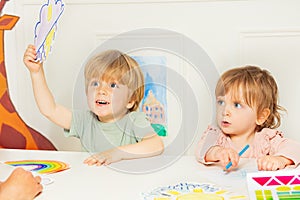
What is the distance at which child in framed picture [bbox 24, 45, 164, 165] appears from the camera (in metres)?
1.32

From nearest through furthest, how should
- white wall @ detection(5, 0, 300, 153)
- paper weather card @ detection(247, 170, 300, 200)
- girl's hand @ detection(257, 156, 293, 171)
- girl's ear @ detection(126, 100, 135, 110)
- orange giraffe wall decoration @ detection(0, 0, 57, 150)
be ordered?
paper weather card @ detection(247, 170, 300, 200) < girl's hand @ detection(257, 156, 293, 171) < girl's ear @ detection(126, 100, 135, 110) < white wall @ detection(5, 0, 300, 153) < orange giraffe wall decoration @ detection(0, 0, 57, 150)

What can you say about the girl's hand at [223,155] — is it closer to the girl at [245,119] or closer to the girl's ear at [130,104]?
the girl at [245,119]

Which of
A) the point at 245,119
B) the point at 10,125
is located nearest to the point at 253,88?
the point at 245,119

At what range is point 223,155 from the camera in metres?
1.20

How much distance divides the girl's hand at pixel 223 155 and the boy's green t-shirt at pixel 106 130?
0.18 metres

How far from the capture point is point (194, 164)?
1.23 metres

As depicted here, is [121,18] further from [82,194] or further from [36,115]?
[82,194]

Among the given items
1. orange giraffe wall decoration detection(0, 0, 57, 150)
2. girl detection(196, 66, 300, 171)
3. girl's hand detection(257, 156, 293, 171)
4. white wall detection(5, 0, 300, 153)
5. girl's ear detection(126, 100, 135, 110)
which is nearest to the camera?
girl's hand detection(257, 156, 293, 171)

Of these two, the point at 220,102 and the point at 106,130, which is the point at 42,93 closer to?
the point at 106,130

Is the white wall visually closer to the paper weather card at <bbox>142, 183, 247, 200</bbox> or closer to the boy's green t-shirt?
the boy's green t-shirt

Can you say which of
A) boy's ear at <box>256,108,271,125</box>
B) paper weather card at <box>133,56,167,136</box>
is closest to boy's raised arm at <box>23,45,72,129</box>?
paper weather card at <box>133,56,167,136</box>

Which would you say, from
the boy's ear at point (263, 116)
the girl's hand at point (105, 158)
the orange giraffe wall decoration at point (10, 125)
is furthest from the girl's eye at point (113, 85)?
the orange giraffe wall decoration at point (10, 125)

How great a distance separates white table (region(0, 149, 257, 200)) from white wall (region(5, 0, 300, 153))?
0.39 m

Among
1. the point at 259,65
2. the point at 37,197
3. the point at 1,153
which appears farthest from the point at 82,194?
the point at 259,65
